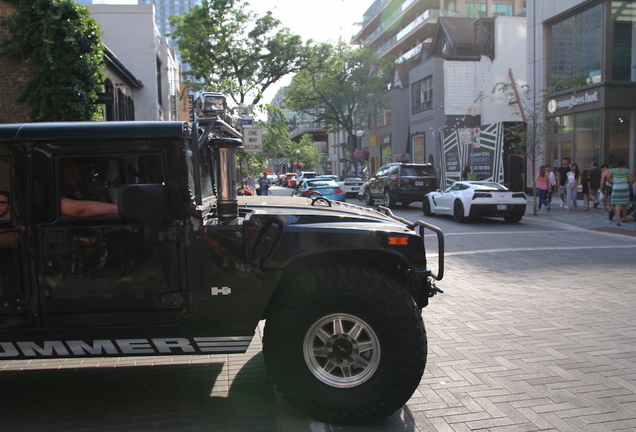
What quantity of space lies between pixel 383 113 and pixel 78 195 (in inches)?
1810

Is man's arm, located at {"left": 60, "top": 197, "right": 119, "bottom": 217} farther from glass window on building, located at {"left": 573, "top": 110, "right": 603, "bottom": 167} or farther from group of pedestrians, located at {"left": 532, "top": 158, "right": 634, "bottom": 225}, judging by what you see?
glass window on building, located at {"left": 573, "top": 110, "right": 603, "bottom": 167}

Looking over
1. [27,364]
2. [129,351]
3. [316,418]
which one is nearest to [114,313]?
[129,351]

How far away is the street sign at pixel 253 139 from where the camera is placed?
638 inches

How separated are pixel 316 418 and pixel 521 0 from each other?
Answer: 56940 millimetres

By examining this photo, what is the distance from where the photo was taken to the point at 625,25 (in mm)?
21344

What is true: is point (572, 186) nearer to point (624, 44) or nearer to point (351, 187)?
point (624, 44)

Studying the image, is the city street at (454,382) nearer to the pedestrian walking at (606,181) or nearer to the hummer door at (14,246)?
the hummer door at (14,246)

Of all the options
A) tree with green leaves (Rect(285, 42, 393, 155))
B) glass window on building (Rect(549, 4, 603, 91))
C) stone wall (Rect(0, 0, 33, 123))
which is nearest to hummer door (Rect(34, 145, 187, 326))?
stone wall (Rect(0, 0, 33, 123))

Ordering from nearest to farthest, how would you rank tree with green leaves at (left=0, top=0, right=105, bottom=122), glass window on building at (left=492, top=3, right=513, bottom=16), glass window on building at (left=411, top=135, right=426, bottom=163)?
tree with green leaves at (left=0, top=0, right=105, bottom=122) < glass window on building at (left=411, top=135, right=426, bottom=163) < glass window on building at (left=492, top=3, right=513, bottom=16)

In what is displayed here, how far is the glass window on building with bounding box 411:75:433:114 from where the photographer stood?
3650 centimetres

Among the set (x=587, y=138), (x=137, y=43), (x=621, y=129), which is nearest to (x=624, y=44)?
(x=621, y=129)

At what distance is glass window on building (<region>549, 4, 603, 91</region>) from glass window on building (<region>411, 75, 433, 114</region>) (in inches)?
462

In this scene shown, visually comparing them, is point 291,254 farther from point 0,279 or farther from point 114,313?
point 0,279

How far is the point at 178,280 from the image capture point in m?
3.66
